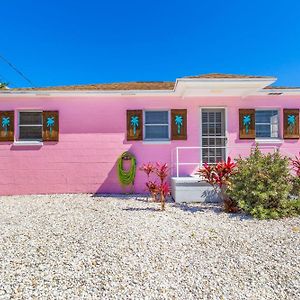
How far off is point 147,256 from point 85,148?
5934 mm

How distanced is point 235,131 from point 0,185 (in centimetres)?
839

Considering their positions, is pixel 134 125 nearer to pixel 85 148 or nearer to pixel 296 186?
pixel 85 148

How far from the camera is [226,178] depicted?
6.38 meters

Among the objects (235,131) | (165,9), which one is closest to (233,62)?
(165,9)

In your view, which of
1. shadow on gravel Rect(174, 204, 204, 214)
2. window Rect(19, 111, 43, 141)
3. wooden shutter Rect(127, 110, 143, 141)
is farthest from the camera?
window Rect(19, 111, 43, 141)

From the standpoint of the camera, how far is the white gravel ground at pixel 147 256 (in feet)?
9.75

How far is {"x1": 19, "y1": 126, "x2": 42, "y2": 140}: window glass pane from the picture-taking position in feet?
29.6

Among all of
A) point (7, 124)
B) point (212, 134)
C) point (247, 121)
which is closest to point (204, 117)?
point (212, 134)

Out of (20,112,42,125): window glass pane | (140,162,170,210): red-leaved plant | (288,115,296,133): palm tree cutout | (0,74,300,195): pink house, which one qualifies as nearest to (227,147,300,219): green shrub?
(140,162,170,210): red-leaved plant

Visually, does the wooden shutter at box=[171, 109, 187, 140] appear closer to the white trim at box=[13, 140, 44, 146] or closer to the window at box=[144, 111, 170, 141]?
the window at box=[144, 111, 170, 141]

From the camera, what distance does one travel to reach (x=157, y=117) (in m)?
9.17

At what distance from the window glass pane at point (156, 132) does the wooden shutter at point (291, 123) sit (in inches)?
163

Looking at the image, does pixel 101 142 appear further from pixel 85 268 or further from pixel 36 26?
pixel 36 26

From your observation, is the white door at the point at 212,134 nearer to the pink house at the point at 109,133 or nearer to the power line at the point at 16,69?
the pink house at the point at 109,133
